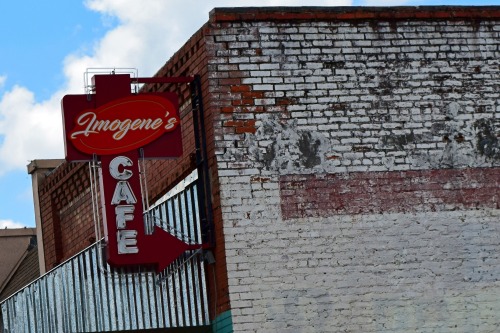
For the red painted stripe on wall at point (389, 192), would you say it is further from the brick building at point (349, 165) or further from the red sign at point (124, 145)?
the red sign at point (124, 145)

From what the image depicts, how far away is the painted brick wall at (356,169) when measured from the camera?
1723 cm

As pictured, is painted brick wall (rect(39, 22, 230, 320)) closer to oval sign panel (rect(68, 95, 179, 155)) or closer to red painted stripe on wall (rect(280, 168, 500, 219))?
oval sign panel (rect(68, 95, 179, 155))

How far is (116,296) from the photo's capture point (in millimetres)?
17375

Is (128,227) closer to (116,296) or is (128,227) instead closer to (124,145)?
(116,296)

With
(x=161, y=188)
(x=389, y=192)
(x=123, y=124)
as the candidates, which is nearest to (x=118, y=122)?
(x=123, y=124)

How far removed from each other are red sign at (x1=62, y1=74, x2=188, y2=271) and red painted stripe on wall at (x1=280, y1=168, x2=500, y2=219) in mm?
1693

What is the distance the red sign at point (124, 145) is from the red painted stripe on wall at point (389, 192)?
1.69 meters

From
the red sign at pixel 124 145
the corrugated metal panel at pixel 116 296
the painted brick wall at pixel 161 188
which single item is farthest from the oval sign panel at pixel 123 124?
the corrugated metal panel at pixel 116 296

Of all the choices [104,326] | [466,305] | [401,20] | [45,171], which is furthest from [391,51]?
[45,171]

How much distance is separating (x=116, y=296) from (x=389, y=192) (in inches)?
156

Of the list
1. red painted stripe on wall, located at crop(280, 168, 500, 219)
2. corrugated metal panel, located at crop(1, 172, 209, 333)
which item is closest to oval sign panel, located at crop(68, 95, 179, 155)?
corrugated metal panel, located at crop(1, 172, 209, 333)

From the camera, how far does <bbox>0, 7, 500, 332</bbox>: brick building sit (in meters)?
17.2

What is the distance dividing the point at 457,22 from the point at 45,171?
10.4m

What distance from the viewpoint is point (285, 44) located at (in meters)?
17.9
